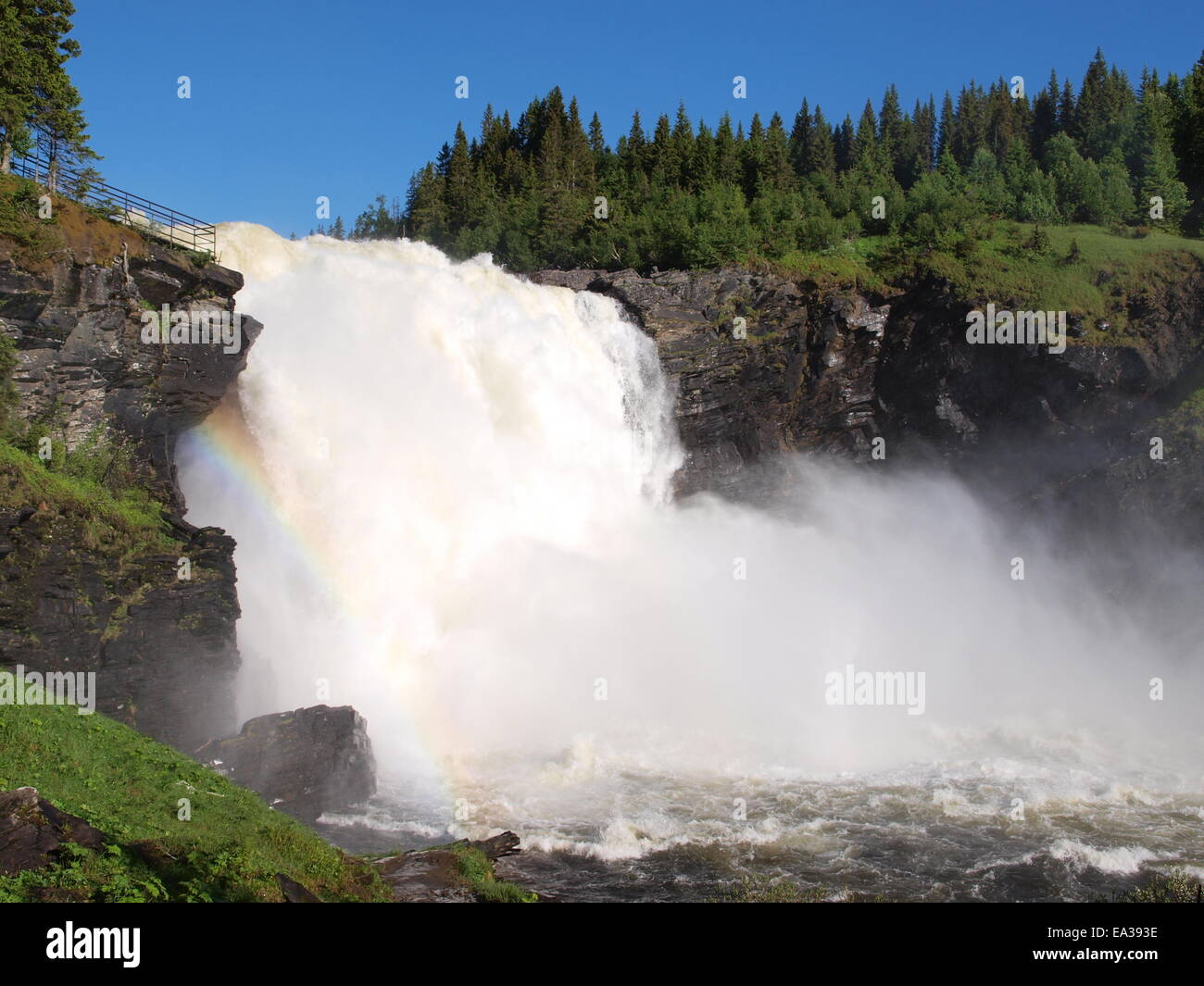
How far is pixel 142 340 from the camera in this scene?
24.3 metres

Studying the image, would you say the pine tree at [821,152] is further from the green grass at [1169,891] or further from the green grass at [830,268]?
the green grass at [1169,891]

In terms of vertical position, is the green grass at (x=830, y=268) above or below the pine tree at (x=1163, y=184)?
below

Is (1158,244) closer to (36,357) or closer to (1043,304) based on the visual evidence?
(1043,304)

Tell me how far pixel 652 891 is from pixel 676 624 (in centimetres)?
1596

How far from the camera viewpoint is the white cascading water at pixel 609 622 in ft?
69.3

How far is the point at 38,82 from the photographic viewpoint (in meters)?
26.2

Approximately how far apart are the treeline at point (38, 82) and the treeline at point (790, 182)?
26.2 meters

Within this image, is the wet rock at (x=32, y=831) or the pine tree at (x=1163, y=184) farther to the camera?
the pine tree at (x=1163, y=184)

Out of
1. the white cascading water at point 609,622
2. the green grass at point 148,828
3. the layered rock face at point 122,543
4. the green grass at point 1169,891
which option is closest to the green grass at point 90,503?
the layered rock face at point 122,543

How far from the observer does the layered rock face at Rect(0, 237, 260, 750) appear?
795 inches

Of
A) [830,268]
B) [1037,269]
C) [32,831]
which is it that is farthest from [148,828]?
[1037,269]

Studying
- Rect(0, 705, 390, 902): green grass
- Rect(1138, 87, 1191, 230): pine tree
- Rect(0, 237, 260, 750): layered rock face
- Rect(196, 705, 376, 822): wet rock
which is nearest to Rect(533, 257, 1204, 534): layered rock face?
Rect(1138, 87, 1191, 230): pine tree

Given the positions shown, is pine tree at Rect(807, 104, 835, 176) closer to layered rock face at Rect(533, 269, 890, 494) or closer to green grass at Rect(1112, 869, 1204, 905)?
layered rock face at Rect(533, 269, 890, 494)
